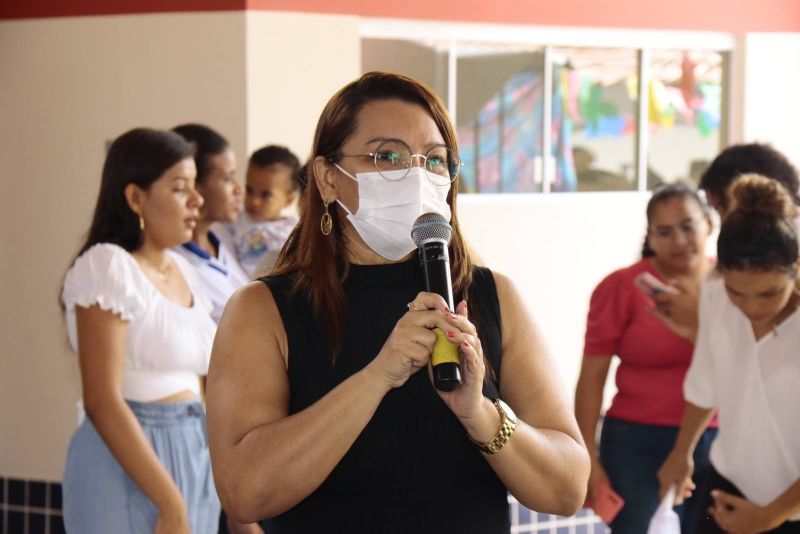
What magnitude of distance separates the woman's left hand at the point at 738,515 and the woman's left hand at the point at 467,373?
5.31 ft

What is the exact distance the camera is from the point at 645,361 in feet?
13.7

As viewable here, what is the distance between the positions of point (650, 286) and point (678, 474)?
596 millimetres

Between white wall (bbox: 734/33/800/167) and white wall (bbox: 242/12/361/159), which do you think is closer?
white wall (bbox: 242/12/361/159)

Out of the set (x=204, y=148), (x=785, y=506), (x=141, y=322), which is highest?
(x=204, y=148)

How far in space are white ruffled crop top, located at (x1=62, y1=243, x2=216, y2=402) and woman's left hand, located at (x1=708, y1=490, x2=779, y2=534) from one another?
142 cm

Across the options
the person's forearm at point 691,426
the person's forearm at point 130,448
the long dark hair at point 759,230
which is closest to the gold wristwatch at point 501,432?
the person's forearm at point 130,448

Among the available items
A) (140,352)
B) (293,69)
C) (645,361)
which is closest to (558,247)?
(293,69)

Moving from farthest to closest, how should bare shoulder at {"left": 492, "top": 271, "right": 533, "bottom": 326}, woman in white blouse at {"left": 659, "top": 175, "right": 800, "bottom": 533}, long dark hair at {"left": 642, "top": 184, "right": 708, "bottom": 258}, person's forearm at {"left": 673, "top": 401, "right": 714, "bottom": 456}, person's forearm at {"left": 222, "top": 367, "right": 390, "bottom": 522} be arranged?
long dark hair at {"left": 642, "top": 184, "right": 708, "bottom": 258}, person's forearm at {"left": 673, "top": 401, "right": 714, "bottom": 456}, woman in white blouse at {"left": 659, "top": 175, "right": 800, "bottom": 533}, bare shoulder at {"left": 492, "top": 271, "right": 533, "bottom": 326}, person's forearm at {"left": 222, "top": 367, "right": 390, "bottom": 522}

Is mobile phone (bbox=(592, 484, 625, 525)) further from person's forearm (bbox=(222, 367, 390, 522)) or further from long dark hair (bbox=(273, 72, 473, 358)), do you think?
person's forearm (bbox=(222, 367, 390, 522))

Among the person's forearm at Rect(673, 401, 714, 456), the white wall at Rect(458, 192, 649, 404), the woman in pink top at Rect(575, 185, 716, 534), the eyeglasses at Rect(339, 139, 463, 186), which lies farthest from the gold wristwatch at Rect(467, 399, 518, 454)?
the white wall at Rect(458, 192, 649, 404)

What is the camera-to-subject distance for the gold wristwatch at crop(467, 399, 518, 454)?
1890 millimetres

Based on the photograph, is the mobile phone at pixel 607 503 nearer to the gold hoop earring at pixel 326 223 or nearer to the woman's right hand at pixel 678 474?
the woman's right hand at pixel 678 474

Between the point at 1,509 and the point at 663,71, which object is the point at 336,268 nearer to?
the point at 1,509

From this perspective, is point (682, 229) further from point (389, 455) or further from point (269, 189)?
point (389, 455)
